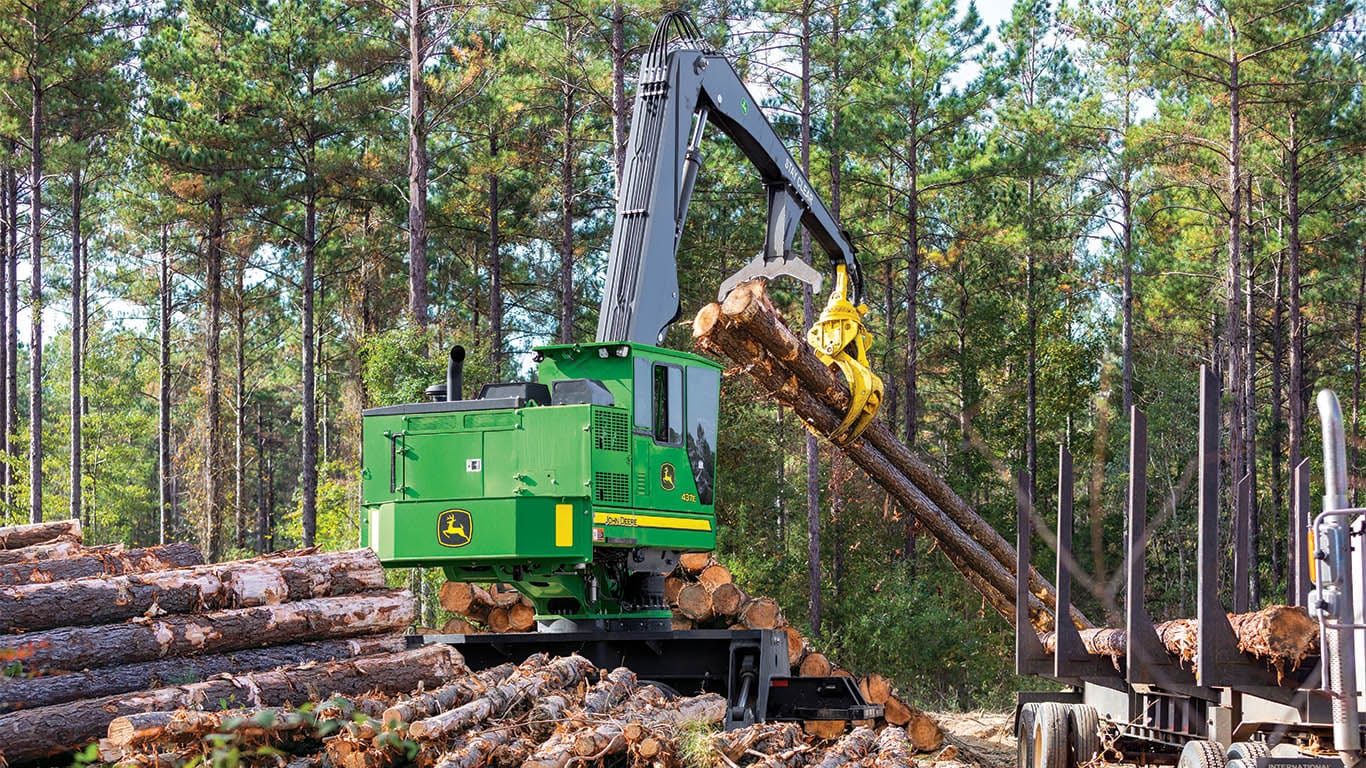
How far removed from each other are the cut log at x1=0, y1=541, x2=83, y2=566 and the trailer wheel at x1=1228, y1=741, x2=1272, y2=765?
7.81 m

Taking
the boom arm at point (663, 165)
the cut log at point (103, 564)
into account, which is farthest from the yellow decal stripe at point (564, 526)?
the cut log at point (103, 564)

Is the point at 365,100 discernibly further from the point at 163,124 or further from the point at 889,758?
the point at 889,758

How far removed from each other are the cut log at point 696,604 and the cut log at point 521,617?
5.14ft

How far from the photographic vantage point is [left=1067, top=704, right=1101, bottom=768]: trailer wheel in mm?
10484

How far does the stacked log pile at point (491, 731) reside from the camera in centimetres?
752

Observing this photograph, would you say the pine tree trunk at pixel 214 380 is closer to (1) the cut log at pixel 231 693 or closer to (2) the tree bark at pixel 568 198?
(2) the tree bark at pixel 568 198

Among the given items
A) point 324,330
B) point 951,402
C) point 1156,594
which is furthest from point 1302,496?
point 324,330

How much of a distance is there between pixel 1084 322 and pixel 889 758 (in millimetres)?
36329

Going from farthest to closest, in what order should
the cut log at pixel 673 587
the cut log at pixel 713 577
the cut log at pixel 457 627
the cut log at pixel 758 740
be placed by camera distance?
the cut log at pixel 673 587 → the cut log at pixel 713 577 → the cut log at pixel 457 627 → the cut log at pixel 758 740

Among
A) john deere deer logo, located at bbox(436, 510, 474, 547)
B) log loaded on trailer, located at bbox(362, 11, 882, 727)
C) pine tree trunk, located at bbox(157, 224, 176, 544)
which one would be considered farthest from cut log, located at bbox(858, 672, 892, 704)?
pine tree trunk, located at bbox(157, 224, 176, 544)

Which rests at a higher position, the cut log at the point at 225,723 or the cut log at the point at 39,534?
the cut log at the point at 39,534

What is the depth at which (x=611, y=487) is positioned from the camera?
10.9m

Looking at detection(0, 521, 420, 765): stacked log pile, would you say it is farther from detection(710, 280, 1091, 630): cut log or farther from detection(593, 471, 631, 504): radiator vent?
detection(710, 280, 1091, 630): cut log

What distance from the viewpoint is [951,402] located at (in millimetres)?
46531
